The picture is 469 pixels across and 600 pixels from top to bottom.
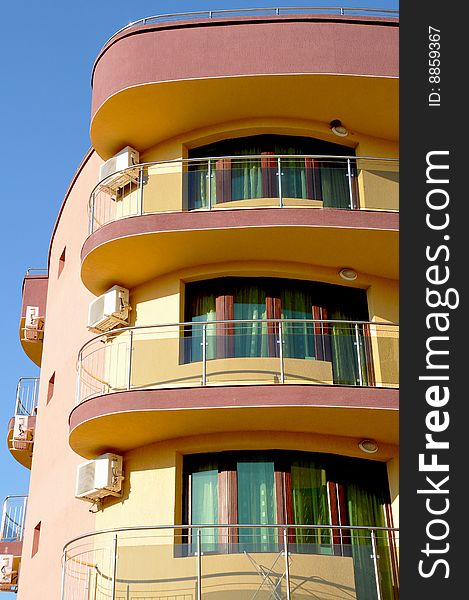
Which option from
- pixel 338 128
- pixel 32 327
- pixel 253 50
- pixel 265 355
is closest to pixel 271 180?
pixel 338 128

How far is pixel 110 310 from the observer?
1636 cm

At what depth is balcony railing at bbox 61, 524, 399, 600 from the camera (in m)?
12.9

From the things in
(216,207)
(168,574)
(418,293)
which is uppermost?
(216,207)

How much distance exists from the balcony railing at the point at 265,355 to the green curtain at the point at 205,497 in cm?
143

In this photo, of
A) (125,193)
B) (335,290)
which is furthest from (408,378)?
(125,193)

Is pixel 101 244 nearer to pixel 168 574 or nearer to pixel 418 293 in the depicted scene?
pixel 168 574

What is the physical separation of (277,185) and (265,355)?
323 centimetres

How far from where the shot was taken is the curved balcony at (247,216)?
607 inches

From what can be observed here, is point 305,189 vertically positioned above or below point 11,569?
above

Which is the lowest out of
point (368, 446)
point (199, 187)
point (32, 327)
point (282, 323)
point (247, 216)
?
point (368, 446)

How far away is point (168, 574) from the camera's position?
13.1 metres

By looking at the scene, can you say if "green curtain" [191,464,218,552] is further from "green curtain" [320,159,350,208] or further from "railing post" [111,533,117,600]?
"green curtain" [320,159,350,208]

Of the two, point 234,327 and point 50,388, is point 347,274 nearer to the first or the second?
point 234,327

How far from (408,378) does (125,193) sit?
854 centimetres
